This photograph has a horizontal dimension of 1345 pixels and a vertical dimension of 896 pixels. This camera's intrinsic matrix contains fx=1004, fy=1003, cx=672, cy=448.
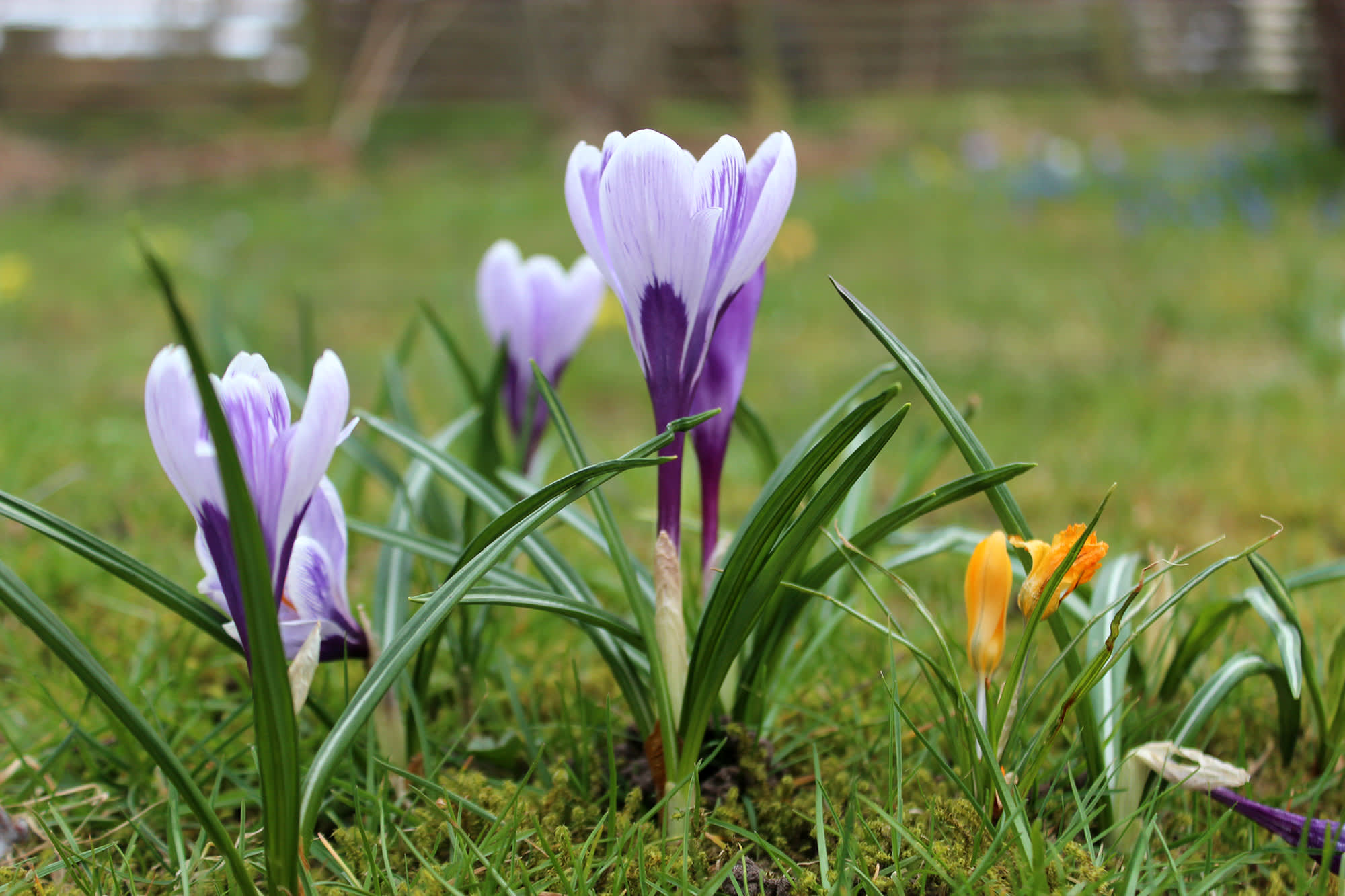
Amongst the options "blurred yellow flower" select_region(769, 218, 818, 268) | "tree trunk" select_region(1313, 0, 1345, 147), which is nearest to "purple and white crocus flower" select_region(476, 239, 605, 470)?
"blurred yellow flower" select_region(769, 218, 818, 268)

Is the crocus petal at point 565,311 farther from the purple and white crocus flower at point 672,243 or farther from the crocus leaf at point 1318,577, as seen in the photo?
the crocus leaf at point 1318,577

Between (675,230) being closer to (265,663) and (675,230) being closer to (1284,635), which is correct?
(265,663)

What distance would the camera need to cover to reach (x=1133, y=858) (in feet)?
2.74

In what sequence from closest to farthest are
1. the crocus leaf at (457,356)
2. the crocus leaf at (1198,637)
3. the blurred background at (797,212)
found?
the crocus leaf at (1198,637) < the crocus leaf at (457,356) < the blurred background at (797,212)

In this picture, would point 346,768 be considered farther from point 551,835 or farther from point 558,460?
point 558,460

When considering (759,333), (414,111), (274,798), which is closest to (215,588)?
(274,798)

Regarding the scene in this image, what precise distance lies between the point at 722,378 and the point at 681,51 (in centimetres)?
1193

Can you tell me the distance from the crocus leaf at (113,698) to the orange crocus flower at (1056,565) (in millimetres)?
694

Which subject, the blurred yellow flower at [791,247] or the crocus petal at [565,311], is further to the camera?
the blurred yellow flower at [791,247]

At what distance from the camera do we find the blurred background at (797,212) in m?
2.73

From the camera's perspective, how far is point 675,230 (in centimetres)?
85

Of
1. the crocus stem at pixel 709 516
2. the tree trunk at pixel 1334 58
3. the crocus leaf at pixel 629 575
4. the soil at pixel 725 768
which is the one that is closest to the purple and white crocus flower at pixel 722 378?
the crocus stem at pixel 709 516

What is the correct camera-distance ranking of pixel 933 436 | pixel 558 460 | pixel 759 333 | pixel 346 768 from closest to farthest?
pixel 346 768, pixel 933 436, pixel 558 460, pixel 759 333

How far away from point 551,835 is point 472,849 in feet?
0.35
